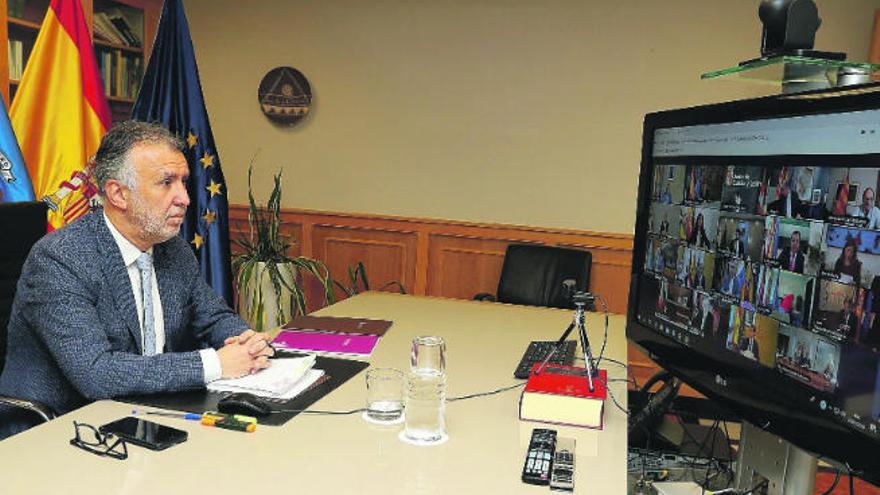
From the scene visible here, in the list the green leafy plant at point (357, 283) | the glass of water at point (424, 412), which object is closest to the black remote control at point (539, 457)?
the glass of water at point (424, 412)

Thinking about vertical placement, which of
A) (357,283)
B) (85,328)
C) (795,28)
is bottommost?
(357,283)

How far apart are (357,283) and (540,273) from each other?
1250mm

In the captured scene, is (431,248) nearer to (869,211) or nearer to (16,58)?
(16,58)

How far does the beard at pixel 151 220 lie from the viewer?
5.55ft

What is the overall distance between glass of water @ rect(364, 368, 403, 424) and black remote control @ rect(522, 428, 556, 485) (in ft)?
0.87

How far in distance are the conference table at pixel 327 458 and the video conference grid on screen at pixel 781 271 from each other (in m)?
0.29

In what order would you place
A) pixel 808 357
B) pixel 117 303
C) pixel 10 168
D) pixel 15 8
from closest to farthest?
pixel 808 357 < pixel 117 303 < pixel 10 168 < pixel 15 8

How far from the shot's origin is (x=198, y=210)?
130 inches

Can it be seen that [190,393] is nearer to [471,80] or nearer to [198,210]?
[198,210]

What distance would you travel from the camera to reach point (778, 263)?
1.15 metres

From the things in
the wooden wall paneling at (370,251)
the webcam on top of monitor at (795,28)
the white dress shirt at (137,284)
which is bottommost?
the wooden wall paneling at (370,251)

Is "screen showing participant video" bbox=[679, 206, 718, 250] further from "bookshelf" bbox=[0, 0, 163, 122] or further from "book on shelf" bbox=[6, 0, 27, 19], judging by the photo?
"book on shelf" bbox=[6, 0, 27, 19]

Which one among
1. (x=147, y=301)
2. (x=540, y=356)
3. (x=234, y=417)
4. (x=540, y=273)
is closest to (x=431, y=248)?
(x=540, y=273)

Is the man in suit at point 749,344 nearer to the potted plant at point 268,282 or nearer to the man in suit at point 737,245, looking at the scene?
the man in suit at point 737,245
